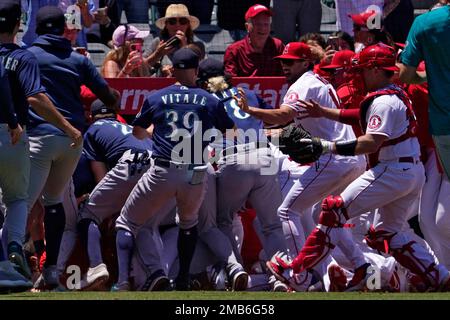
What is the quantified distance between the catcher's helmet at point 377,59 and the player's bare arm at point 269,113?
68 cm

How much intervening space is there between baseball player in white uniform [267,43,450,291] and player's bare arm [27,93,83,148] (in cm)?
174

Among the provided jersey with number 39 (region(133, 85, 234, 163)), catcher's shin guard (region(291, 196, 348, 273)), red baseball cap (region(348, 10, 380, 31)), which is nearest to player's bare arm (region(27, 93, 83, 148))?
jersey with number 39 (region(133, 85, 234, 163))

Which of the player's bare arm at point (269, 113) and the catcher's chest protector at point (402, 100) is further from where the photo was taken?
the player's bare arm at point (269, 113)

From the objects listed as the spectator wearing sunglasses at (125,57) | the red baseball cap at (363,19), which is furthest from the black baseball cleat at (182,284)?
the red baseball cap at (363,19)

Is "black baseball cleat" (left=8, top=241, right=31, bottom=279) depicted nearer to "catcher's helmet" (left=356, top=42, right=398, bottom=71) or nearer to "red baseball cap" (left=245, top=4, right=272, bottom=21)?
"catcher's helmet" (left=356, top=42, right=398, bottom=71)

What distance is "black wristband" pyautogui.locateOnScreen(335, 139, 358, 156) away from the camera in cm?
1018

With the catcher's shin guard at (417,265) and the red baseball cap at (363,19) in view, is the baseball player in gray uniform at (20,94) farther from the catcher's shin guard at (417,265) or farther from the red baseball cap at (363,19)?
the red baseball cap at (363,19)

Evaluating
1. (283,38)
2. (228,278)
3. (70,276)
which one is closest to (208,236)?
(228,278)

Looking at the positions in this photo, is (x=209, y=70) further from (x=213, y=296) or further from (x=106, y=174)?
(x=213, y=296)

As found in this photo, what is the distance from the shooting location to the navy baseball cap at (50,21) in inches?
420

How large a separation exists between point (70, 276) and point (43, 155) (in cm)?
123

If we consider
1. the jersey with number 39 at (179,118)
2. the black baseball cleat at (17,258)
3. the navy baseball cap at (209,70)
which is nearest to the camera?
the black baseball cleat at (17,258)
